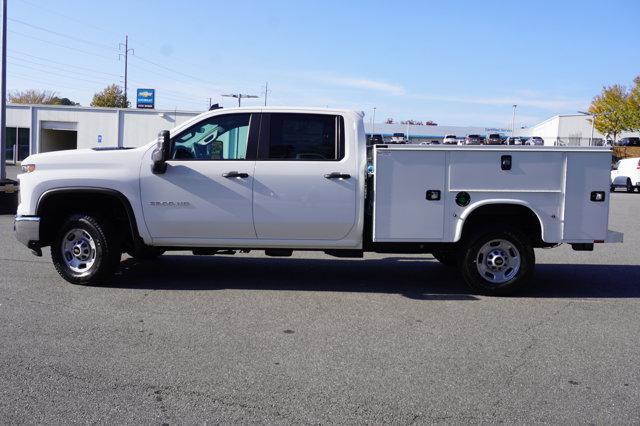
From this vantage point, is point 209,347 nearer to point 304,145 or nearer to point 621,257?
point 304,145

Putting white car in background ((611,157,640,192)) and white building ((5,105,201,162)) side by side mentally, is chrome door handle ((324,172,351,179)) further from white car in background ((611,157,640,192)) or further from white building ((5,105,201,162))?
white building ((5,105,201,162))

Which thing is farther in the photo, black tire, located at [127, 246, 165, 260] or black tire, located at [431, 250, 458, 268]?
black tire, located at [431, 250, 458, 268]

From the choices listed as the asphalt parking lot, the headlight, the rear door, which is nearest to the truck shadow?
the asphalt parking lot

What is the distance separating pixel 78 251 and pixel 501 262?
16.7 feet

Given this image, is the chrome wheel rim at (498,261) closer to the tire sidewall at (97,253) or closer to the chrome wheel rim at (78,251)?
the tire sidewall at (97,253)

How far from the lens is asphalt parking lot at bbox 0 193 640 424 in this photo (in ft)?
14.1

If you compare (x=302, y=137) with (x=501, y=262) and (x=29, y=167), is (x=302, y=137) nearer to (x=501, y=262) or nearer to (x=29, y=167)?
(x=501, y=262)

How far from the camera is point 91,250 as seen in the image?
25.2ft

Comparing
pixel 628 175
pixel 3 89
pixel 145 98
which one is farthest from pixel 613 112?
pixel 3 89

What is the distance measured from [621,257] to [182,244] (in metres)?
7.60

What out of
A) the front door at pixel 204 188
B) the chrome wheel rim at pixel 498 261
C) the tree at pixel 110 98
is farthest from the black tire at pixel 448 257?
the tree at pixel 110 98

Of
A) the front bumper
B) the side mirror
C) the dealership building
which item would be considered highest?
the dealership building

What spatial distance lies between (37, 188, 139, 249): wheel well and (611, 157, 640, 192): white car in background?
2974 centimetres

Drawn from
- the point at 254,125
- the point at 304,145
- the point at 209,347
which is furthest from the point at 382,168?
the point at 209,347
